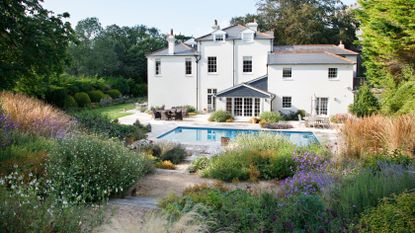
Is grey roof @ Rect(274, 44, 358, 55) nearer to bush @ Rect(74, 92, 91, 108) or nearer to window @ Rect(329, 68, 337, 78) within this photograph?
window @ Rect(329, 68, 337, 78)

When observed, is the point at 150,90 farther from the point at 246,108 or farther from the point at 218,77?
the point at 246,108

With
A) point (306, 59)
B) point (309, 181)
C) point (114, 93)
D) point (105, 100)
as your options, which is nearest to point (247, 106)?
point (306, 59)

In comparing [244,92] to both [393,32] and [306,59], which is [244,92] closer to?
[306,59]

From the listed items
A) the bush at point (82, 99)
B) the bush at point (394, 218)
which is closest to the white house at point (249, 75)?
the bush at point (82, 99)

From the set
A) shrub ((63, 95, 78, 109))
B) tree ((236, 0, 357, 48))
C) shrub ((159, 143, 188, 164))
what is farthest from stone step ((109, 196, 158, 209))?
tree ((236, 0, 357, 48))

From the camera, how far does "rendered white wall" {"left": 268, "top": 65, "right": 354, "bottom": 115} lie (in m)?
25.3

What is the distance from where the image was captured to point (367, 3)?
712 inches

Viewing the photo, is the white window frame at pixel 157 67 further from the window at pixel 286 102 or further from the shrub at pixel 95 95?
the window at pixel 286 102

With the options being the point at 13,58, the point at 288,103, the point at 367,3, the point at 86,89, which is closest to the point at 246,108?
the point at 288,103

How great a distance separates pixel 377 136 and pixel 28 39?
9167 mm

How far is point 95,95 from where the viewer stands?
33.2 meters

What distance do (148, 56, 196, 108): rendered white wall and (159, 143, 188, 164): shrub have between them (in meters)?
17.6

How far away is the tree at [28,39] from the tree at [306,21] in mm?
32086

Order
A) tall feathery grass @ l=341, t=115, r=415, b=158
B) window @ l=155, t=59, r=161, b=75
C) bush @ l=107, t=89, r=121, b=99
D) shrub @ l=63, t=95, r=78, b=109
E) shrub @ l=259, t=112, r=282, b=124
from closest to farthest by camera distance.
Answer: tall feathery grass @ l=341, t=115, r=415, b=158, shrub @ l=259, t=112, r=282, b=124, shrub @ l=63, t=95, r=78, b=109, window @ l=155, t=59, r=161, b=75, bush @ l=107, t=89, r=121, b=99
